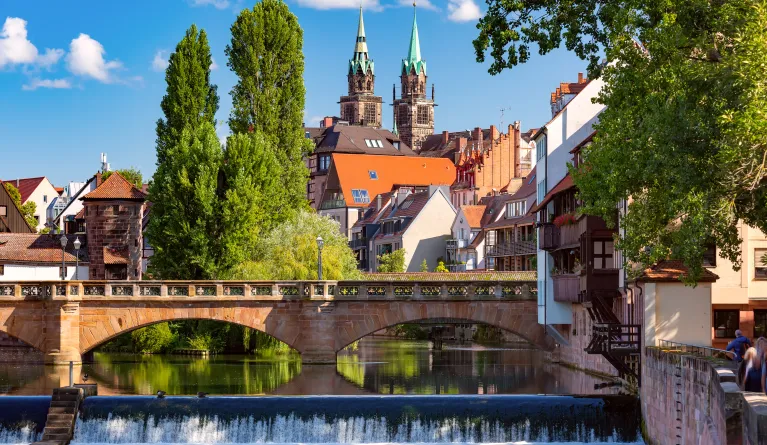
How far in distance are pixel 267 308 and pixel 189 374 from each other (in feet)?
18.6

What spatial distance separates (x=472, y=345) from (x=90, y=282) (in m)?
30.6

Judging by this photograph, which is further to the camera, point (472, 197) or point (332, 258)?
point (472, 197)

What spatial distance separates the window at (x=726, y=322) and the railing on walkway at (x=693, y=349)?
3873 mm

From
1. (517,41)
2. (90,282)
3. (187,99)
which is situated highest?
(187,99)

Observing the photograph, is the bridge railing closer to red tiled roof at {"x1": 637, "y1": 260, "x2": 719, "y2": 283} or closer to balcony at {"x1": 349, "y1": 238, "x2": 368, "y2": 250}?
red tiled roof at {"x1": 637, "y1": 260, "x2": 719, "y2": 283}

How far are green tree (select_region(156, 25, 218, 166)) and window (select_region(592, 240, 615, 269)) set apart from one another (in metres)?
33.0

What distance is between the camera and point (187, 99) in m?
74.2

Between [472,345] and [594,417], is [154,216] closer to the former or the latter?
[472,345]

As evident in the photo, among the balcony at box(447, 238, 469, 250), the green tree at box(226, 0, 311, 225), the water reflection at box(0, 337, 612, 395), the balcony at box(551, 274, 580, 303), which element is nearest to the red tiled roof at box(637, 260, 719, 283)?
the water reflection at box(0, 337, 612, 395)

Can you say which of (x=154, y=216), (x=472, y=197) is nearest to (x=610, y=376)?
(x=154, y=216)

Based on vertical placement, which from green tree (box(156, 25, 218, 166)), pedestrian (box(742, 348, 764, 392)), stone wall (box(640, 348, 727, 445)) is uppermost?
green tree (box(156, 25, 218, 166))

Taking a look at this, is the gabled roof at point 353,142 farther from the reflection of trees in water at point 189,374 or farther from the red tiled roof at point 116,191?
the reflection of trees in water at point 189,374

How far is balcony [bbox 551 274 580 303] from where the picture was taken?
51750 mm

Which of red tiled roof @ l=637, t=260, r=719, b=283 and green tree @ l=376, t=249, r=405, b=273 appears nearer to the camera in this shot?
red tiled roof @ l=637, t=260, r=719, b=283
